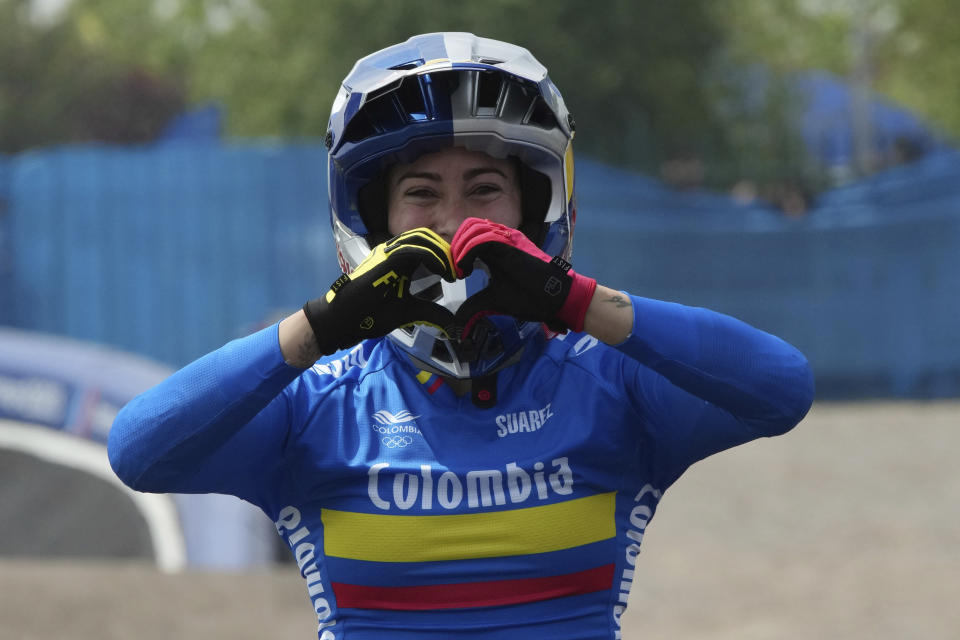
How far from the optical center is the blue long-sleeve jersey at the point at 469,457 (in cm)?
206

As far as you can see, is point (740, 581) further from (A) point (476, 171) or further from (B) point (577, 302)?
(B) point (577, 302)

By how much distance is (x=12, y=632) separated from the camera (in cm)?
629

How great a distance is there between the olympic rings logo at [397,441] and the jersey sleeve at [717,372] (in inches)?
16.2

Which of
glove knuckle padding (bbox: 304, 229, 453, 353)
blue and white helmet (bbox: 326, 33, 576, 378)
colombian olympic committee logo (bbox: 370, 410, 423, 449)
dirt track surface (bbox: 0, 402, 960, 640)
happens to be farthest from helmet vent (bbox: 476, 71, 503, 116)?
dirt track surface (bbox: 0, 402, 960, 640)

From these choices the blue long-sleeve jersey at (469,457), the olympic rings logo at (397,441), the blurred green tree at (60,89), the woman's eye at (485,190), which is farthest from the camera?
the blurred green tree at (60,89)

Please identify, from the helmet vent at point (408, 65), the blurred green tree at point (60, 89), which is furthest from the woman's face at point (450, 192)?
the blurred green tree at point (60, 89)

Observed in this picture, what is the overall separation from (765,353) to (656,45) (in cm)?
1639

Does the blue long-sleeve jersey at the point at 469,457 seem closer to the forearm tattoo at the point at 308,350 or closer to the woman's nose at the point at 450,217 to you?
the forearm tattoo at the point at 308,350

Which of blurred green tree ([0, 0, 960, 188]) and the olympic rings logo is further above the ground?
blurred green tree ([0, 0, 960, 188])

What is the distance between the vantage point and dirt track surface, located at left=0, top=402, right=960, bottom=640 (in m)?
6.40

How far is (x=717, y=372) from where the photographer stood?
2051mm

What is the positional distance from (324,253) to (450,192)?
1016cm

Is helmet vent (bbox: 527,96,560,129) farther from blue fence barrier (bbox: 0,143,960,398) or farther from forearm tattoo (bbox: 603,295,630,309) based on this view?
blue fence barrier (bbox: 0,143,960,398)

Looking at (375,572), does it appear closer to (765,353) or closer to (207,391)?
(207,391)
